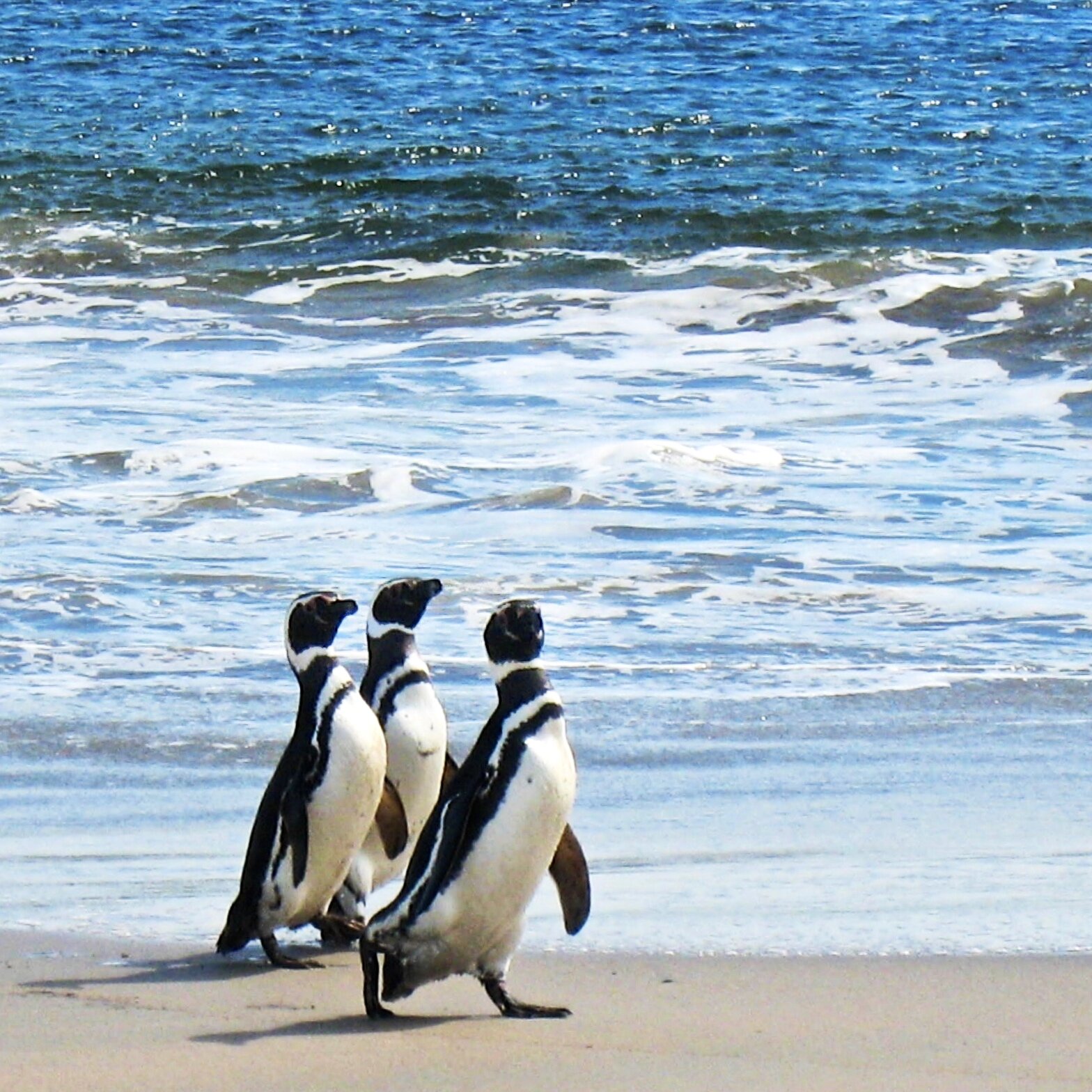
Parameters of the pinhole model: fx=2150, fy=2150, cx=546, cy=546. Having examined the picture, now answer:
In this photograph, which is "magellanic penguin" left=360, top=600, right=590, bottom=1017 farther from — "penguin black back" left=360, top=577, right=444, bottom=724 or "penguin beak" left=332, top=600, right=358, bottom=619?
"penguin black back" left=360, top=577, right=444, bottom=724

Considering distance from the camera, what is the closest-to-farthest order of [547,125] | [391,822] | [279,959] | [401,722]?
→ 1. [279,959]
2. [391,822]
3. [401,722]
4. [547,125]

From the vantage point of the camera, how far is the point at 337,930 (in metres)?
3.99

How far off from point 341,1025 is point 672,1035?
21.4 inches

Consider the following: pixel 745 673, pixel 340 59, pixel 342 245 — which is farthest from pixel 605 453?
pixel 340 59

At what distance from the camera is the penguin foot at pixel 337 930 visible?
398cm

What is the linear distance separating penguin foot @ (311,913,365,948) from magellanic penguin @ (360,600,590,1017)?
16.9 inches

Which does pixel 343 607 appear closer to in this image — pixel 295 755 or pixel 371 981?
pixel 295 755

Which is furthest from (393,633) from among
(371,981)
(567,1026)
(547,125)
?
(547,125)

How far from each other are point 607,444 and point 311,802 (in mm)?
5417

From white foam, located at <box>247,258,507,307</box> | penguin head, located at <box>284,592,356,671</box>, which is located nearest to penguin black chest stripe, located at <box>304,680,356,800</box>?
penguin head, located at <box>284,592,356,671</box>

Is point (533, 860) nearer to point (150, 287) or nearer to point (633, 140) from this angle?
point (150, 287)

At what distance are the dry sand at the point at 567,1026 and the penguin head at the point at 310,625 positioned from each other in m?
0.57

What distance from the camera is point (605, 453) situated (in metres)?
8.90

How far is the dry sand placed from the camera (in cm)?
304
